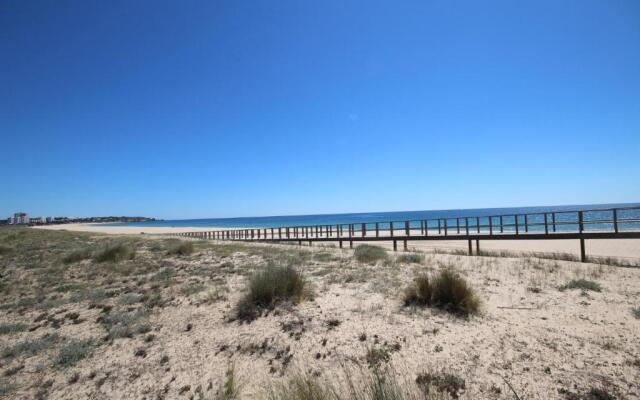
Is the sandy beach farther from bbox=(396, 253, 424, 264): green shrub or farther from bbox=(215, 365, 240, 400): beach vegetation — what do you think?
bbox=(215, 365, 240, 400): beach vegetation

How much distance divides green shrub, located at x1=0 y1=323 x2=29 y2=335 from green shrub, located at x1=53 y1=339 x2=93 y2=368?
5.22 ft

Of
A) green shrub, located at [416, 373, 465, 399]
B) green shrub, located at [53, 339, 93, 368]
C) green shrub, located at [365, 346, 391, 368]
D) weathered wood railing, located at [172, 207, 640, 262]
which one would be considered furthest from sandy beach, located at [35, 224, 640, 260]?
green shrub, located at [53, 339, 93, 368]

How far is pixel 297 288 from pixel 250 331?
1.83m

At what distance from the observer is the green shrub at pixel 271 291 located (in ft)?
21.1

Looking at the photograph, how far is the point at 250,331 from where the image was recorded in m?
5.48

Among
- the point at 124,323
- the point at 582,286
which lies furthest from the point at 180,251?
the point at 582,286

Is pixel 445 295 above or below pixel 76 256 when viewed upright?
below

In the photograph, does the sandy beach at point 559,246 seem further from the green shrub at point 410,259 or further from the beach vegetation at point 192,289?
the beach vegetation at point 192,289

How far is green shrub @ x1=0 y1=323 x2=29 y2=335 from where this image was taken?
599cm

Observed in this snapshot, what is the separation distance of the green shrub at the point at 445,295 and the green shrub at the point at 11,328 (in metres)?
7.23

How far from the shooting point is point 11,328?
20.0 feet

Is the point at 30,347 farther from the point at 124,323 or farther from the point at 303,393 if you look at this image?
the point at 303,393

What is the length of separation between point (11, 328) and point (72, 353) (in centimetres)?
227

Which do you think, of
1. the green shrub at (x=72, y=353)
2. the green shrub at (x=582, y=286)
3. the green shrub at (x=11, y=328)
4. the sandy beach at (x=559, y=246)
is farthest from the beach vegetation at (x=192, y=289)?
the sandy beach at (x=559, y=246)
